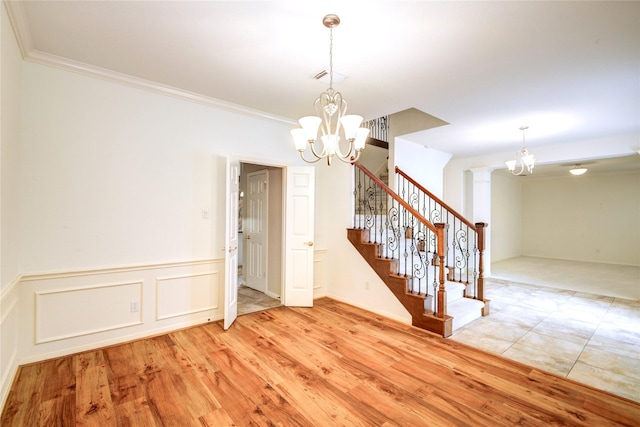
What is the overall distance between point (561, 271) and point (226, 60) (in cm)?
870

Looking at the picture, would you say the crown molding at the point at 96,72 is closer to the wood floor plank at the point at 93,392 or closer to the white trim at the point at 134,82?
the white trim at the point at 134,82

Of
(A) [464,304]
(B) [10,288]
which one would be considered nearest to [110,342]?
(B) [10,288]

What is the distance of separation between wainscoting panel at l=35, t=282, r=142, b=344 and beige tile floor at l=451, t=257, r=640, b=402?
3581 mm

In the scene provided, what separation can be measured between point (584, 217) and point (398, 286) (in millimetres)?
8590

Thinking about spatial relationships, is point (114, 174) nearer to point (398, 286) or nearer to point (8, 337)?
point (8, 337)

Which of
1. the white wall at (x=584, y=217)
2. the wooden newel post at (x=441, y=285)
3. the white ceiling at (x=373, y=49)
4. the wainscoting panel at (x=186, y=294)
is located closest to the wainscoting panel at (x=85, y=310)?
the wainscoting panel at (x=186, y=294)

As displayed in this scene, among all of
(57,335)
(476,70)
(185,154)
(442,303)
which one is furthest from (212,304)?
(476,70)

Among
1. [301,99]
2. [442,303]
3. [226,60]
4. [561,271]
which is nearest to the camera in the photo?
[226,60]

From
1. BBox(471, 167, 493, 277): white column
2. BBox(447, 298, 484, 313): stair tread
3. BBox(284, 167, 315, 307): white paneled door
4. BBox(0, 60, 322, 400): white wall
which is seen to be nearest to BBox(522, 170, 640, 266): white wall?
BBox(471, 167, 493, 277): white column

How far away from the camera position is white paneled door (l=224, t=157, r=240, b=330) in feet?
11.0

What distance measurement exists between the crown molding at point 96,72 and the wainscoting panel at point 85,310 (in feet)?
6.93

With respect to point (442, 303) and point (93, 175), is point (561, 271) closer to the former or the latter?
point (442, 303)

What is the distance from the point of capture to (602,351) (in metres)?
2.93

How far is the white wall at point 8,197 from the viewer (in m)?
1.99
